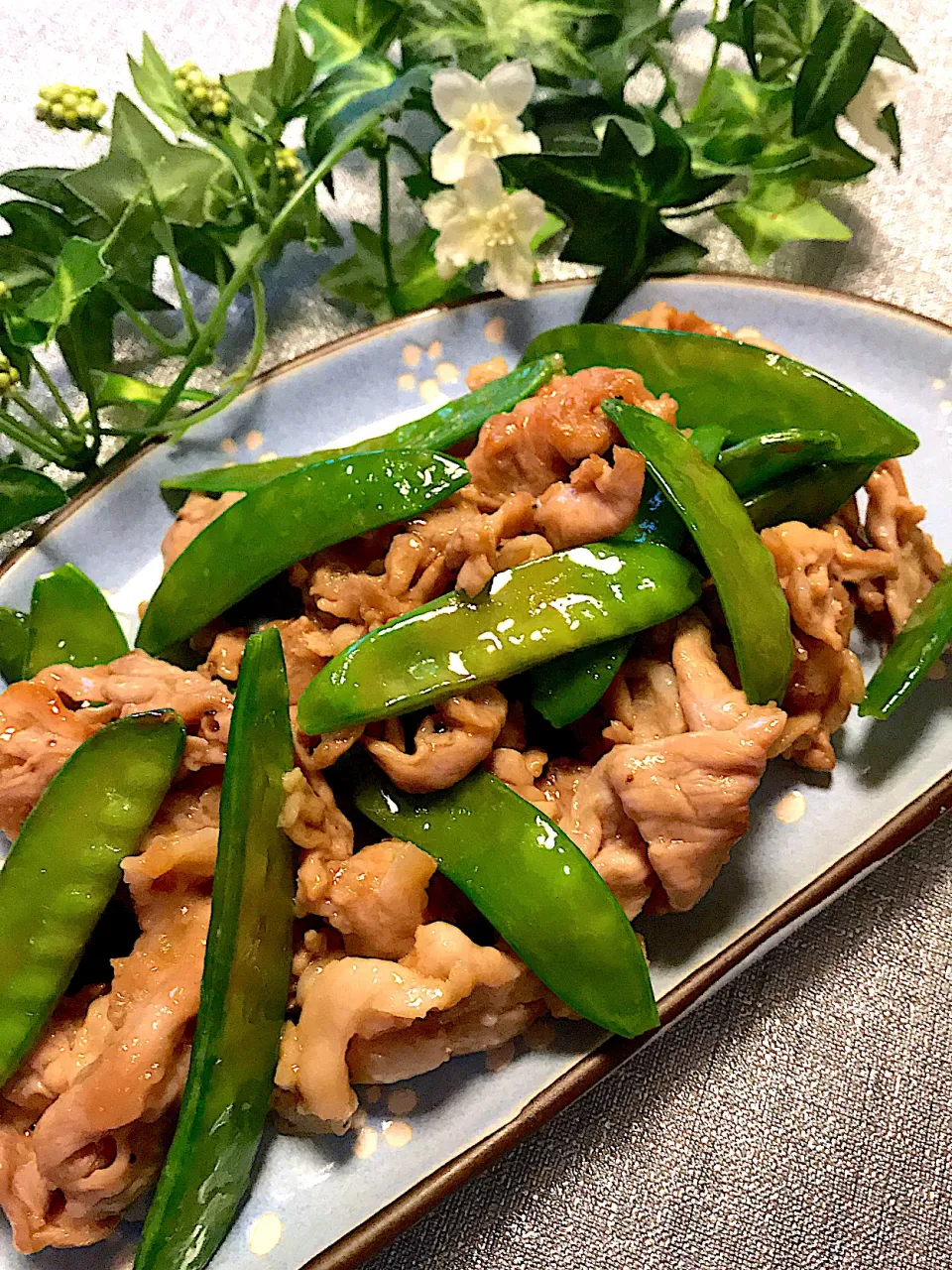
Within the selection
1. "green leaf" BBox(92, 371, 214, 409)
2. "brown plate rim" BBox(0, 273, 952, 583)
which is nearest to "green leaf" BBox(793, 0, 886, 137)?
"brown plate rim" BBox(0, 273, 952, 583)

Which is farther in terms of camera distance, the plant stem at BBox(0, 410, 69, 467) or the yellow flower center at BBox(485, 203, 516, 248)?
the yellow flower center at BBox(485, 203, 516, 248)

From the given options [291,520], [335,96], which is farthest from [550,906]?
[335,96]

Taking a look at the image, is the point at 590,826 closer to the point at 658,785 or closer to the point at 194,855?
the point at 658,785

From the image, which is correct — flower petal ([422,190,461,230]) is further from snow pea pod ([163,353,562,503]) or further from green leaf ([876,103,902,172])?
green leaf ([876,103,902,172])

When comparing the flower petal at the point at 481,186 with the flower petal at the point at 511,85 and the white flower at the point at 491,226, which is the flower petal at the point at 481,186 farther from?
A: the flower petal at the point at 511,85

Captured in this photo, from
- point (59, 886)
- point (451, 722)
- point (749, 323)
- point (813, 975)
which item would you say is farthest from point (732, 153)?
point (59, 886)

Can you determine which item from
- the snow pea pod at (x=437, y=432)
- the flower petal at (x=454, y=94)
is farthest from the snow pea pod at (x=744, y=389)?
the flower petal at (x=454, y=94)
